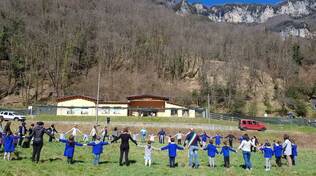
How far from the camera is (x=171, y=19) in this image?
167250mm

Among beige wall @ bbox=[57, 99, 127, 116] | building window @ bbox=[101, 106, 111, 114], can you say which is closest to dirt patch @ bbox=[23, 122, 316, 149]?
beige wall @ bbox=[57, 99, 127, 116]

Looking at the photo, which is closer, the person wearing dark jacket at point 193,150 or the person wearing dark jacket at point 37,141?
the person wearing dark jacket at point 37,141

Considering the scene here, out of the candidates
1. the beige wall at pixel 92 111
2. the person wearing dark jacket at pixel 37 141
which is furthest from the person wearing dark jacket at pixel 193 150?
the beige wall at pixel 92 111

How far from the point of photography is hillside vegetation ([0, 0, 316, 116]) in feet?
340

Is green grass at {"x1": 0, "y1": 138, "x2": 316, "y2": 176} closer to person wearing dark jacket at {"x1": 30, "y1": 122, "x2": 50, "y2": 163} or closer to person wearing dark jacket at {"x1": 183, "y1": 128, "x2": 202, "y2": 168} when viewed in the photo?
person wearing dark jacket at {"x1": 183, "y1": 128, "x2": 202, "y2": 168}

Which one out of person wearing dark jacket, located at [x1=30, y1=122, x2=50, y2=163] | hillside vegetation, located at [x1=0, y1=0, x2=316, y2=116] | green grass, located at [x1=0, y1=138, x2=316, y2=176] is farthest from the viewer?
hillside vegetation, located at [x1=0, y1=0, x2=316, y2=116]

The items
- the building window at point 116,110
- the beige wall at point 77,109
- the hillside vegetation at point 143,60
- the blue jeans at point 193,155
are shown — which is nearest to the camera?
the blue jeans at point 193,155

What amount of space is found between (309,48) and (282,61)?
71.6 feet

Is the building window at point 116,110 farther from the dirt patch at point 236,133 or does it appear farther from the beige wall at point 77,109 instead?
the dirt patch at point 236,133

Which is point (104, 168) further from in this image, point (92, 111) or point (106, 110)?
point (106, 110)

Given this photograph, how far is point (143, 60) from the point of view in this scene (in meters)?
128

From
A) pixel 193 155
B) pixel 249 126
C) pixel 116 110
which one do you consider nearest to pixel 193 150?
pixel 193 155

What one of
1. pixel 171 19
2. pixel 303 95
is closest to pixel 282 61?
pixel 303 95

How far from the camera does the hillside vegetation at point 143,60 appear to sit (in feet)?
340
